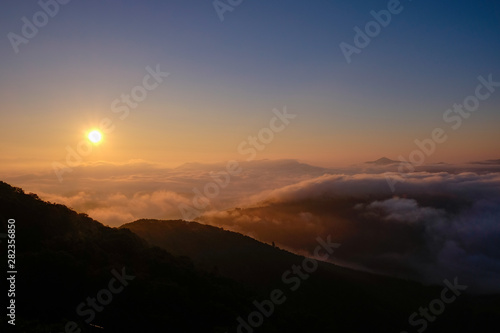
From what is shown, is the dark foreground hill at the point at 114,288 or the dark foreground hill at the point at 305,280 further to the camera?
the dark foreground hill at the point at 305,280

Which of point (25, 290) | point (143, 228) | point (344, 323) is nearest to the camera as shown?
point (25, 290)

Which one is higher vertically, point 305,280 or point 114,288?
point 114,288

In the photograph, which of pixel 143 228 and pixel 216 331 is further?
pixel 143 228

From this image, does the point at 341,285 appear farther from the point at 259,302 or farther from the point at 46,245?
the point at 46,245

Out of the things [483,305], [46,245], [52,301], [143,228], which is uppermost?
[143,228]

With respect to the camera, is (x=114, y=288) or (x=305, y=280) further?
(x=305, y=280)

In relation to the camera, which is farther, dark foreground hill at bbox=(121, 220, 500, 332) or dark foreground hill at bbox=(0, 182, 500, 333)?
dark foreground hill at bbox=(121, 220, 500, 332)

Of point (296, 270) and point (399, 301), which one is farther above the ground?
point (296, 270)

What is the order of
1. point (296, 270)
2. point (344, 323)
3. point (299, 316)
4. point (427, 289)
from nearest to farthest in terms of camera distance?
point (299, 316), point (344, 323), point (296, 270), point (427, 289)

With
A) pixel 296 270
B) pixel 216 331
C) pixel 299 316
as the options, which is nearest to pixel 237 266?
pixel 296 270

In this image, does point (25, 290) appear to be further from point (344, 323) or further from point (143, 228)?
point (344, 323)
